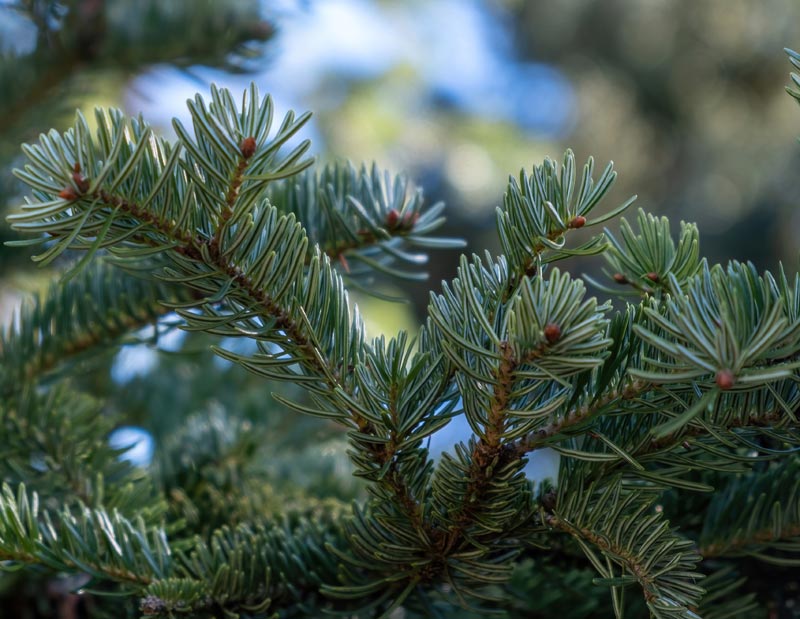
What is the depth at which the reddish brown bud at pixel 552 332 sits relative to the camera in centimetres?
24

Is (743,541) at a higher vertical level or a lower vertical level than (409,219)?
lower

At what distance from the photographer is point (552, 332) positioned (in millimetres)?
243

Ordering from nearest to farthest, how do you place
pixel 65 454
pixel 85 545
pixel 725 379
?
pixel 725 379 < pixel 85 545 < pixel 65 454

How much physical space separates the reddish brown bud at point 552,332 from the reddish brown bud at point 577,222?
7 cm

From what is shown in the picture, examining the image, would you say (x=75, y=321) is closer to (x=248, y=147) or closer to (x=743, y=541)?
(x=248, y=147)

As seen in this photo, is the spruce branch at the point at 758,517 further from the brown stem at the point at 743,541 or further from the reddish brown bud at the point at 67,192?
the reddish brown bud at the point at 67,192

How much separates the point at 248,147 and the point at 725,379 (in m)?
0.17

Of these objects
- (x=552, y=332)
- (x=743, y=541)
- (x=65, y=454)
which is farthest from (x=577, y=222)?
(x=65, y=454)

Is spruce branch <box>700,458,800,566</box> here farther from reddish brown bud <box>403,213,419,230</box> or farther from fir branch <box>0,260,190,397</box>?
fir branch <box>0,260,190,397</box>

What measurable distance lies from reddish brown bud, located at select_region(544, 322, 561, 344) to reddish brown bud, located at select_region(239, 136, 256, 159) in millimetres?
112

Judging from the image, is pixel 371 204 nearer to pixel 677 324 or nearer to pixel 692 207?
pixel 677 324

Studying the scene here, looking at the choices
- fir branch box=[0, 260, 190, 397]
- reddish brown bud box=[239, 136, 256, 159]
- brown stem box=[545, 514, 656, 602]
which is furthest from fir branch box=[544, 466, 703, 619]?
fir branch box=[0, 260, 190, 397]

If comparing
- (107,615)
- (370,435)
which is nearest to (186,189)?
(370,435)

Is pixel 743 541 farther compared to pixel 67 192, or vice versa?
pixel 743 541
